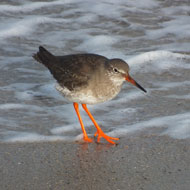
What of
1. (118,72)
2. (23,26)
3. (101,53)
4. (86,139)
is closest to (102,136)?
(86,139)

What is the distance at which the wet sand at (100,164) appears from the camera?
14.6ft

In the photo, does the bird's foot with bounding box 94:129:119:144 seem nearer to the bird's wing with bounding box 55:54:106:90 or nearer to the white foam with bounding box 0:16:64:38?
the bird's wing with bounding box 55:54:106:90

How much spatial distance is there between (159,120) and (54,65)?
1.50 metres

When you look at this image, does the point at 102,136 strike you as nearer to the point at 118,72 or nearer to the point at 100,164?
the point at 100,164

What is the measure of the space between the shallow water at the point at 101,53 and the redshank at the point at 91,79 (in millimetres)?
334

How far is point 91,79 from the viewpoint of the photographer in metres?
5.90

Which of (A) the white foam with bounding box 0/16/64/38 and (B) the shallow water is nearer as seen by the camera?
(B) the shallow water

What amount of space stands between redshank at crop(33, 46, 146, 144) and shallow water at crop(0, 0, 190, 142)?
0.33 m

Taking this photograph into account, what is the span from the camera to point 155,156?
5.05 m

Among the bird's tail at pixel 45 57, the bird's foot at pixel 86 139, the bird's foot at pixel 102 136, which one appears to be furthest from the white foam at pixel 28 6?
the bird's foot at pixel 86 139

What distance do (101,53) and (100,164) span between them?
140 inches

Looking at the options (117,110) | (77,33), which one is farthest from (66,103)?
(77,33)

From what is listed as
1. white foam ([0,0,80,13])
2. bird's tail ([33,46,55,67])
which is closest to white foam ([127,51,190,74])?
bird's tail ([33,46,55,67])

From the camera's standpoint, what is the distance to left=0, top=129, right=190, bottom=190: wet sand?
445 centimetres
